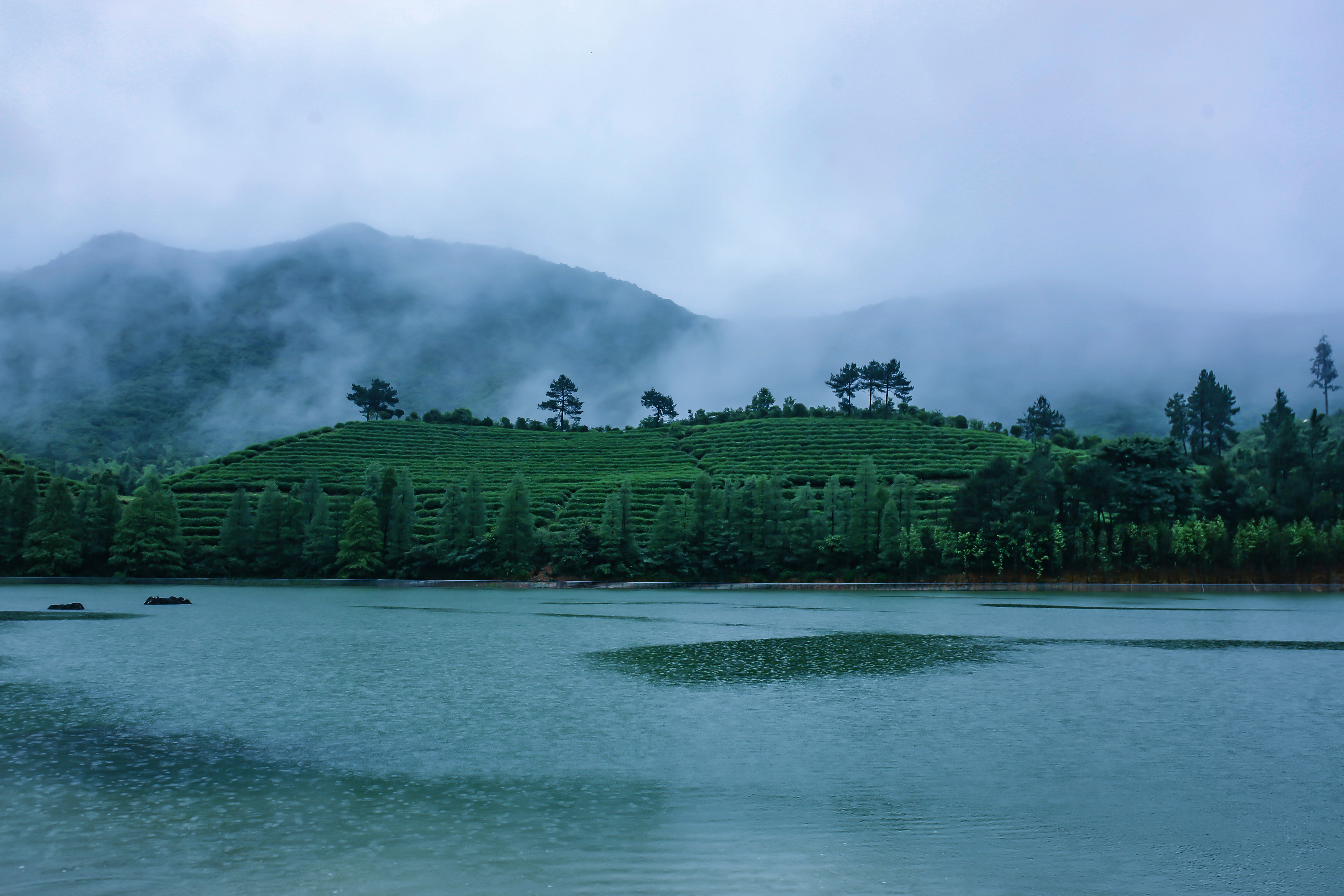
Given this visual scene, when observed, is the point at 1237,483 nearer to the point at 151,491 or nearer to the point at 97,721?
the point at 97,721

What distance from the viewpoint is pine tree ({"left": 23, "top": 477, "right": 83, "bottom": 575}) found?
2739 inches

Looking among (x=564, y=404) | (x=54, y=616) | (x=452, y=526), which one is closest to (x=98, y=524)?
(x=452, y=526)

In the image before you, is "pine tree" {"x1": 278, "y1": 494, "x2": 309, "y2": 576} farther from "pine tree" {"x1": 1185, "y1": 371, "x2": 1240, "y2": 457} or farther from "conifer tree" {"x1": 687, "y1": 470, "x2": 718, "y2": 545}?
"pine tree" {"x1": 1185, "y1": 371, "x2": 1240, "y2": 457}

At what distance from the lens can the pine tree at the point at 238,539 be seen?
7462 cm

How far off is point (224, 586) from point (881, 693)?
206ft

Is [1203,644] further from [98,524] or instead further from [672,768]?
[98,524]

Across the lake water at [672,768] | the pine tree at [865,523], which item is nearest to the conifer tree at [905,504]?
the pine tree at [865,523]

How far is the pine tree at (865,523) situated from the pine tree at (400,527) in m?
35.2

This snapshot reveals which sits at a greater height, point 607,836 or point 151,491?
point 151,491

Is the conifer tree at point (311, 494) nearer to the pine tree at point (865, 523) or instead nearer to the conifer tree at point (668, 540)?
the conifer tree at point (668, 540)

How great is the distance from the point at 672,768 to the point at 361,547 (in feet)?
213

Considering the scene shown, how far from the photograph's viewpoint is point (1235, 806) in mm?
11281

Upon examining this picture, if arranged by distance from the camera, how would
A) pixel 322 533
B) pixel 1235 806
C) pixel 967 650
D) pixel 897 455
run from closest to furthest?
pixel 1235 806, pixel 967 650, pixel 322 533, pixel 897 455

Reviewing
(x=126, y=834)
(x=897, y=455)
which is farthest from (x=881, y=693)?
(x=897, y=455)
